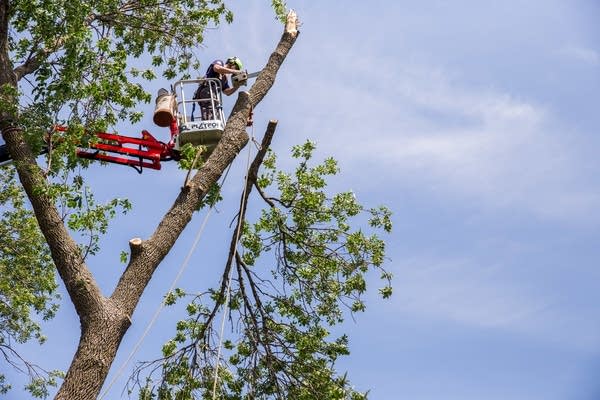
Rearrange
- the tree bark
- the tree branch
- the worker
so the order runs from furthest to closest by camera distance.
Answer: the worker
the tree branch
the tree bark

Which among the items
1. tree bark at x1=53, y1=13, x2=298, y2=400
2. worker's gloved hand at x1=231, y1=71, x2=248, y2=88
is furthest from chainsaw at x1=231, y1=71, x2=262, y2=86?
tree bark at x1=53, y1=13, x2=298, y2=400

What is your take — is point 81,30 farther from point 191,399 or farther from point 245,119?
point 191,399

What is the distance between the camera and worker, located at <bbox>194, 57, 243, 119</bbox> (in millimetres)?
10492

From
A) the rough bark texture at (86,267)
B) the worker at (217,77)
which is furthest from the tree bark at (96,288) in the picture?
the worker at (217,77)

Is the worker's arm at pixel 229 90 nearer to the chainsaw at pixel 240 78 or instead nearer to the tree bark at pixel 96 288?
the chainsaw at pixel 240 78

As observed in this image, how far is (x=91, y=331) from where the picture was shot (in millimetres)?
7074

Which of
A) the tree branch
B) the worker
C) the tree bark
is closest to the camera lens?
the tree bark

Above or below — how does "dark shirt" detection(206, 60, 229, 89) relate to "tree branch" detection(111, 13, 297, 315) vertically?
above

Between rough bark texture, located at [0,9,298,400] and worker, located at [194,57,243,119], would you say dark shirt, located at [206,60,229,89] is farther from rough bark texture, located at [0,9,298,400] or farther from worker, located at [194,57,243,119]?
rough bark texture, located at [0,9,298,400]

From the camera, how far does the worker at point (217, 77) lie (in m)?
10.5

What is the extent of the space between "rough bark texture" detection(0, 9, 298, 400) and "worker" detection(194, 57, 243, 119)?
2073 millimetres

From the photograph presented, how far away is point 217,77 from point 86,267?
13.2ft

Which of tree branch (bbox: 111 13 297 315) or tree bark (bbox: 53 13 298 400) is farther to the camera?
tree branch (bbox: 111 13 297 315)

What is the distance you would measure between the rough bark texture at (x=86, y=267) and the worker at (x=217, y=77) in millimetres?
2073
